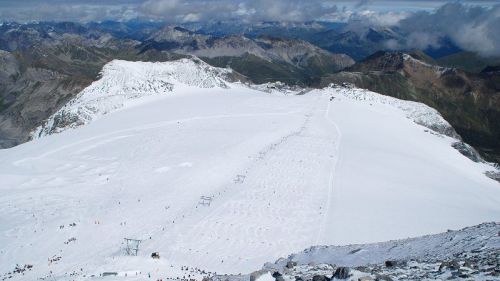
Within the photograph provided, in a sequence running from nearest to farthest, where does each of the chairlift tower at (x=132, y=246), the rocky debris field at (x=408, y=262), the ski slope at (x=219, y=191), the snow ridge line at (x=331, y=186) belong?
the rocky debris field at (x=408, y=262), the chairlift tower at (x=132, y=246), the ski slope at (x=219, y=191), the snow ridge line at (x=331, y=186)

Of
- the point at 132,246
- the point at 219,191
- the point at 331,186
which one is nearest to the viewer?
the point at 132,246

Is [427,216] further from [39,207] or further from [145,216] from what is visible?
[39,207]

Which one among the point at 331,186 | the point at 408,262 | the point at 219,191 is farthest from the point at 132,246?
the point at 331,186

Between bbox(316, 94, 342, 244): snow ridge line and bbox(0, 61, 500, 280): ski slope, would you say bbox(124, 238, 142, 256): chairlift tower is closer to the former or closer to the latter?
bbox(0, 61, 500, 280): ski slope

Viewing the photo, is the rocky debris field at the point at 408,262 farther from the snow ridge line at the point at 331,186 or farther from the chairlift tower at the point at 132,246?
the chairlift tower at the point at 132,246

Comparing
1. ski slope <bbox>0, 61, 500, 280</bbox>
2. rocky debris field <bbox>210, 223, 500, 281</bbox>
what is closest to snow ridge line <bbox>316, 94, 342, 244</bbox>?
ski slope <bbox>0, 61, 500, 280</bbox>

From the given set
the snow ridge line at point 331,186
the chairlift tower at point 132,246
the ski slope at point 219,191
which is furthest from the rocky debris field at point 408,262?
the chairlift tower at point 132,246

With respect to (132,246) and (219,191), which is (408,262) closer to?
(132,246)

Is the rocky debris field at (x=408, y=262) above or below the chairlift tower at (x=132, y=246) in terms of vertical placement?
above

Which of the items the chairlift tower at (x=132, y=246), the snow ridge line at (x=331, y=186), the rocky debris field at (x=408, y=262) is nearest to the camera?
the rocky debris field at (x=408, y=262)
